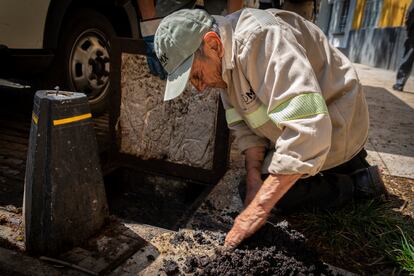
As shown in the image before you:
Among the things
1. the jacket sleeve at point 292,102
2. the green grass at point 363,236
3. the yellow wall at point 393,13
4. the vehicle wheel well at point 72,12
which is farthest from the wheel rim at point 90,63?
the yellow wall at point 393,13

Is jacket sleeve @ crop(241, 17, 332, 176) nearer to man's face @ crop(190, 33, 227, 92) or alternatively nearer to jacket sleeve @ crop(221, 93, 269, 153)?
man's face @ crop(190, 33, 227, 92)

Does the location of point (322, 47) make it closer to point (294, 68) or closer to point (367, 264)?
point (294, 68)

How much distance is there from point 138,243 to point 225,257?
0.50m

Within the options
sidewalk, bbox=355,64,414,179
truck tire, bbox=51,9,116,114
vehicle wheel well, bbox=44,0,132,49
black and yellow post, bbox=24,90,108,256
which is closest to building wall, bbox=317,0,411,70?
sidewalk, bbox=355,64,414,179

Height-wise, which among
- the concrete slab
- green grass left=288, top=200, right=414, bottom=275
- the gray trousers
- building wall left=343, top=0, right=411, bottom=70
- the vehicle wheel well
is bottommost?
the concrete slab

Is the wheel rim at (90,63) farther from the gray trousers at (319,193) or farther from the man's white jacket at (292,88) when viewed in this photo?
the gray trousers at (319,193)

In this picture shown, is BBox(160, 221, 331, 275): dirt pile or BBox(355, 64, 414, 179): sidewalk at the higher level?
BBox(355, 64, 414, 179): sidewalk

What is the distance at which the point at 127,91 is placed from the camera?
286 cm

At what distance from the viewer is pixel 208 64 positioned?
1728 mm

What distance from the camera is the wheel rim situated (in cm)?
337

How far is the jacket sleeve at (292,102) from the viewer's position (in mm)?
1494

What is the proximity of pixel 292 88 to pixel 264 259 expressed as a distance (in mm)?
827

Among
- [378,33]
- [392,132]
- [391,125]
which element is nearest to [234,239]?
[392,132]

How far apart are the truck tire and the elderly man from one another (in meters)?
1.55
